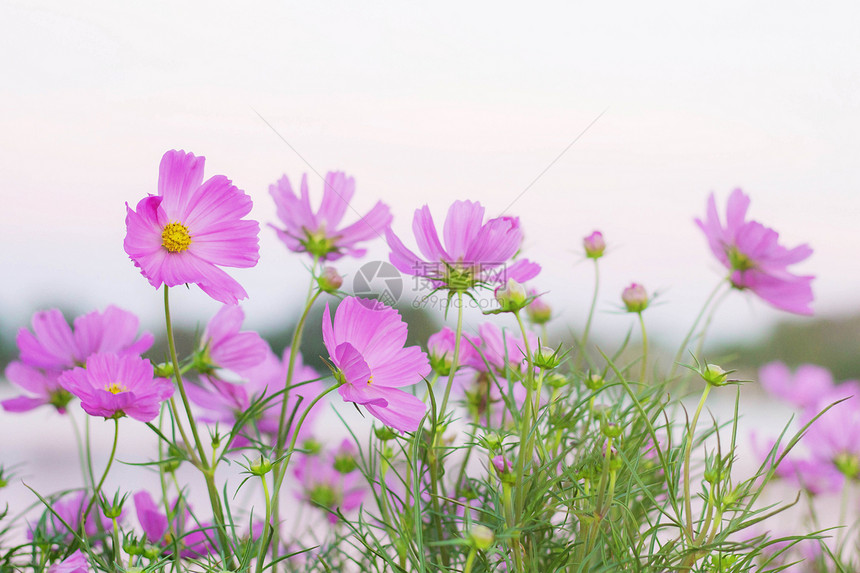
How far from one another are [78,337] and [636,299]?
1.10ft

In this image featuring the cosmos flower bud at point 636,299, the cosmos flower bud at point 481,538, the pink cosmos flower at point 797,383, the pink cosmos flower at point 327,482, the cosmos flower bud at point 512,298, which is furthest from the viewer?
the pink cosmos flower at point 797,383

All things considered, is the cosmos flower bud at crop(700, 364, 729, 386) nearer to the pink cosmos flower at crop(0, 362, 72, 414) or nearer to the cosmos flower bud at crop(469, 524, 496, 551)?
the cosmos flower bud at crop(469, 524, 496, 551)

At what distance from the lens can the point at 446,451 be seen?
42 centimetres

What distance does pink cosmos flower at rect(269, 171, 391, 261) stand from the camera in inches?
19.8

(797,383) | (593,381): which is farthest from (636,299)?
(797,383)

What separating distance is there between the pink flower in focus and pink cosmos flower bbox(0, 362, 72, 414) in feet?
0.63

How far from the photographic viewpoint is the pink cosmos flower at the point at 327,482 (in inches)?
23.7

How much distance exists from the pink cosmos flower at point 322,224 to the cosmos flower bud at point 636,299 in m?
0.16

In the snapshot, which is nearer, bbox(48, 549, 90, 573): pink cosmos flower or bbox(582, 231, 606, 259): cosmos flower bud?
bbox(48, 549, 90, 573): pink cosmos flower

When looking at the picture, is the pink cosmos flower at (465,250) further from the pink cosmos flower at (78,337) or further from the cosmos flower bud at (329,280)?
the pink cosmos flower at (78,337)

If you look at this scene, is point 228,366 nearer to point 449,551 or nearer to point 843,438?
point 449,551

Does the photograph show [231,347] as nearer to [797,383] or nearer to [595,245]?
[595,245]

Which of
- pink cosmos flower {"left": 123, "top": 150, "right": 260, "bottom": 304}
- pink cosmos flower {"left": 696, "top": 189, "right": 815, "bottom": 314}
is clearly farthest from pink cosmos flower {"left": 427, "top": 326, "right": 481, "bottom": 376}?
pink cosmos flower {"left": 696, "top": 189, "right": 815, "bottom": 314}

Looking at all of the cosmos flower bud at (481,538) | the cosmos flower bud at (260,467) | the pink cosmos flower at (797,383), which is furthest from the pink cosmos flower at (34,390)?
the pink cosmos flower at (797,383)
